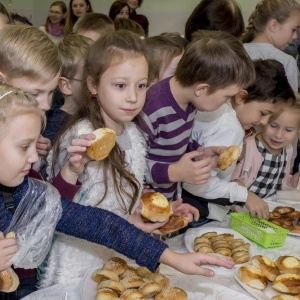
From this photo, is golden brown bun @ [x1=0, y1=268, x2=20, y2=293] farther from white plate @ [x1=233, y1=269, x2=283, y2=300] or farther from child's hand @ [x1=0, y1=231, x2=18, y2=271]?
white plate @ [x1=233, y1=269, x2=283, y2=300]

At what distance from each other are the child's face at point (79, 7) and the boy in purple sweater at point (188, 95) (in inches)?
136

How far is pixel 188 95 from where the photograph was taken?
6.26ft

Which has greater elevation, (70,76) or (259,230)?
(70,76)

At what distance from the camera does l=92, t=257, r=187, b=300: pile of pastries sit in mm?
1265

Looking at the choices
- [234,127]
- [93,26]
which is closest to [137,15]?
[93,26]

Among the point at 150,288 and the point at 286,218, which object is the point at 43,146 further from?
the point at 286,218

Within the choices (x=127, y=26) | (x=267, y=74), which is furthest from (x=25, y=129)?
(x=127, y=26)

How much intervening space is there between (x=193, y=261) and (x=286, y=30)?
2182mm

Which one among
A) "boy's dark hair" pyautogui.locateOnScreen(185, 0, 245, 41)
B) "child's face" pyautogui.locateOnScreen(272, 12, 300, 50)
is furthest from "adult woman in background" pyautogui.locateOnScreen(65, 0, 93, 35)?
"child's face" pyautogui.locateOnScreen(272, 12, 300, 50)

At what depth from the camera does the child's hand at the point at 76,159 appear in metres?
1.38

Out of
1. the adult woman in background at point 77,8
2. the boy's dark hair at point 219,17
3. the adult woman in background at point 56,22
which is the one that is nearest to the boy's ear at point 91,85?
the boy's dark hair at point 219,17

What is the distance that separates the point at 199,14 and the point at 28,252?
80.9 inches

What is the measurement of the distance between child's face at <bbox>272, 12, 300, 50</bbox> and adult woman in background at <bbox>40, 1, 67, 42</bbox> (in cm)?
329

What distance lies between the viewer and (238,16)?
2865 millimetres
